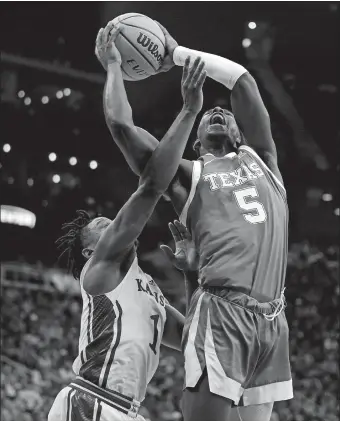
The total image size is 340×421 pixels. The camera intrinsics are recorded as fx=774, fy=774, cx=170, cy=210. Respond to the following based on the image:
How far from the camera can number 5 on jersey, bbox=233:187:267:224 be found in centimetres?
347

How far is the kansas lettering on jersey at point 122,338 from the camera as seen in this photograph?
374 centimetres

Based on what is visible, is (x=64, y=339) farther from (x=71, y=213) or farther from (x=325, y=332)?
(x=325, y=332)

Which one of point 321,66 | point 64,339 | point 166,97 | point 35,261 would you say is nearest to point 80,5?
point 166,97

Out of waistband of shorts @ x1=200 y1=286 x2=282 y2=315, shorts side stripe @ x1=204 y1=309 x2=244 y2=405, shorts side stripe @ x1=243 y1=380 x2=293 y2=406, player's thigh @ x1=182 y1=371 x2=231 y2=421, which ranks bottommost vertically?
shorts side stripe @ x1=243 y1=380 x2=293 y2=406

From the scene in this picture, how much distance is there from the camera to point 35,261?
57.0 ft

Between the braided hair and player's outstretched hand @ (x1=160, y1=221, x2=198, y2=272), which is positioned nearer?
player's outstretched hand @ (x1=160, y1=221, x2=198, y2=272)

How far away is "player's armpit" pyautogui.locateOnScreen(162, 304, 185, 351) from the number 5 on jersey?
0.85 meters

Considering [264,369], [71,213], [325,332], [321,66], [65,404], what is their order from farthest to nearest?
[71,213] → [325,332] → [321,66] → [65,404] → [264,369]

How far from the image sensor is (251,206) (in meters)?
3.50

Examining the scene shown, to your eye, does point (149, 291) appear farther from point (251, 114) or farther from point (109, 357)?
point (251, 114)

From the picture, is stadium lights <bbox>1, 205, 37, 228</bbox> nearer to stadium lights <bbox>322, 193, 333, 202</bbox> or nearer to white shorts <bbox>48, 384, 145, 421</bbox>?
stadium lights <bbox>322, 193, 333, 202</bbox>

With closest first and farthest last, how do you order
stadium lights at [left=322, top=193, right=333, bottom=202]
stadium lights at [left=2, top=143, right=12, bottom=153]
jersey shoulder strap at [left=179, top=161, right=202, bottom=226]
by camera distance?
jersey shoulder strap at [left=179, top=161, right=202, bottom=226] → stadium lights at [left=2, top=143, right=12, bottom=153] → stadium lights at [left=322, top=193, right=333, bottom=202]

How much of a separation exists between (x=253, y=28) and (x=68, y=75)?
3.89m

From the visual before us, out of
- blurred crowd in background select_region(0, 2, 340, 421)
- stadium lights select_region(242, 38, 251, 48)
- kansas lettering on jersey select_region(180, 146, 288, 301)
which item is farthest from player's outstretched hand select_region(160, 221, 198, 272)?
stadium lights select_region(242, 38, 251, 48)
